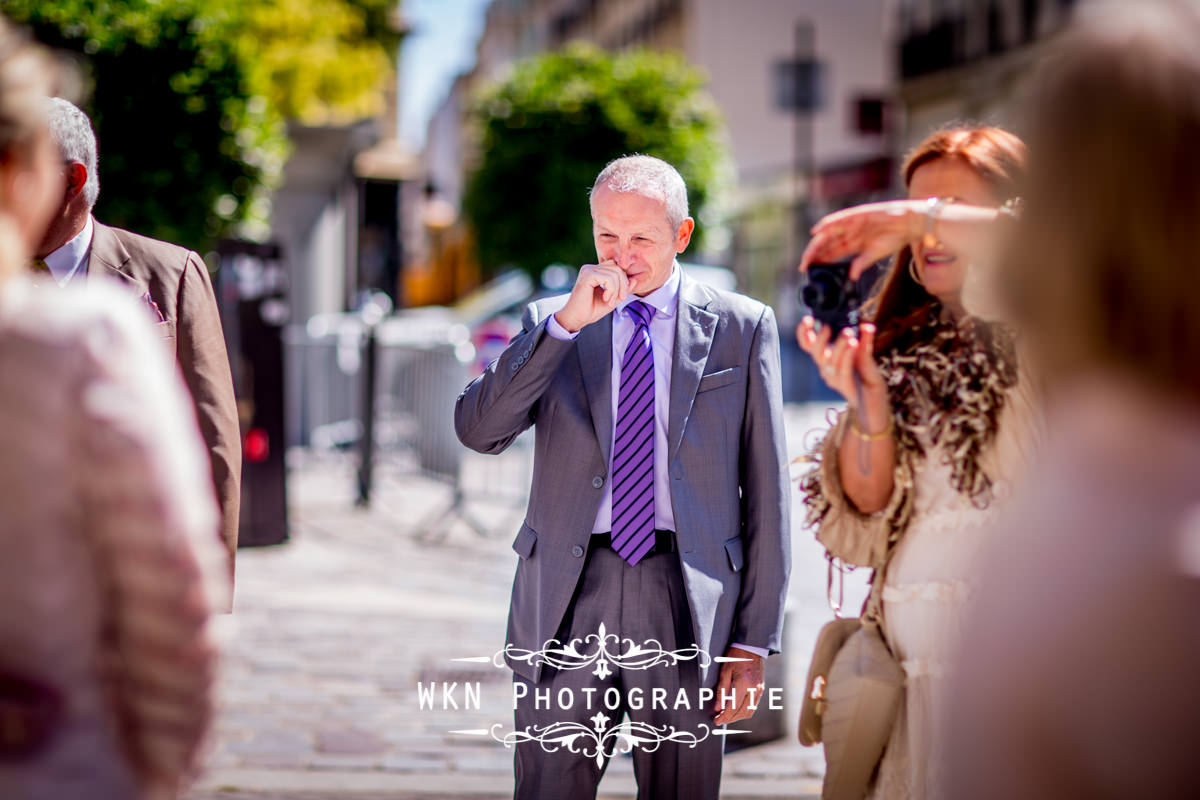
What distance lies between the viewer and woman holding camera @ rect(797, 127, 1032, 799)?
289 centimetres

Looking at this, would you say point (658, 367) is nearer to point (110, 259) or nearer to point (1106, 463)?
point (110, 259)

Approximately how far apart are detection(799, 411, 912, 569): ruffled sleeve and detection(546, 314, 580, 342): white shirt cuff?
0.67 m

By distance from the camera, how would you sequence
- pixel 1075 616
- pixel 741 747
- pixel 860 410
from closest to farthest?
pixel 1075 616 → pixel 860 410 → pixel 741 747

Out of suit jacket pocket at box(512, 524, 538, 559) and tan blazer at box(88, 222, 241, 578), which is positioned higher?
tan blazer at box(88, 222, 241, 578)

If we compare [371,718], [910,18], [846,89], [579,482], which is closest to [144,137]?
[371,718]

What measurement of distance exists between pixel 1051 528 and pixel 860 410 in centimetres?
150

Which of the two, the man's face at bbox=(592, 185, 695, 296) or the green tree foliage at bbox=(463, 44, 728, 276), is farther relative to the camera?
the green tree foliage at bbox=(463, 44, 728, 276)

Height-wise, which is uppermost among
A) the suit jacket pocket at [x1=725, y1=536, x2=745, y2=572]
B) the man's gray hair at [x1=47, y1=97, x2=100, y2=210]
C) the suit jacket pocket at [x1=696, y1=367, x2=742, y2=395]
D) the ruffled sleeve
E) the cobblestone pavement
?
the man's gray hair at [x1=47, y1=97, x2=100, y2=210]

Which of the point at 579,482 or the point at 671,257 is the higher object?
the point at 671,257

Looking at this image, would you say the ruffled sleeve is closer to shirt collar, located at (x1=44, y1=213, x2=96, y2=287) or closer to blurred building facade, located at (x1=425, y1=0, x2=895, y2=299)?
shirt collar, located at (x1=44, y1=213, x2=96, y2=287)

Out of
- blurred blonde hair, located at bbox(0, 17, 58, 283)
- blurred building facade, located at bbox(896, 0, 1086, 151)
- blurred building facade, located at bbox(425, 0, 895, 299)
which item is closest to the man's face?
blurred blonde hair, located at bbox(0, 17, 58, 283)

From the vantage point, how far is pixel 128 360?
5.43ft

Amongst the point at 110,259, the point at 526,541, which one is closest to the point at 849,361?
the point at 526,541

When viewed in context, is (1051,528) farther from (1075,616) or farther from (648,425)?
(648,425)
